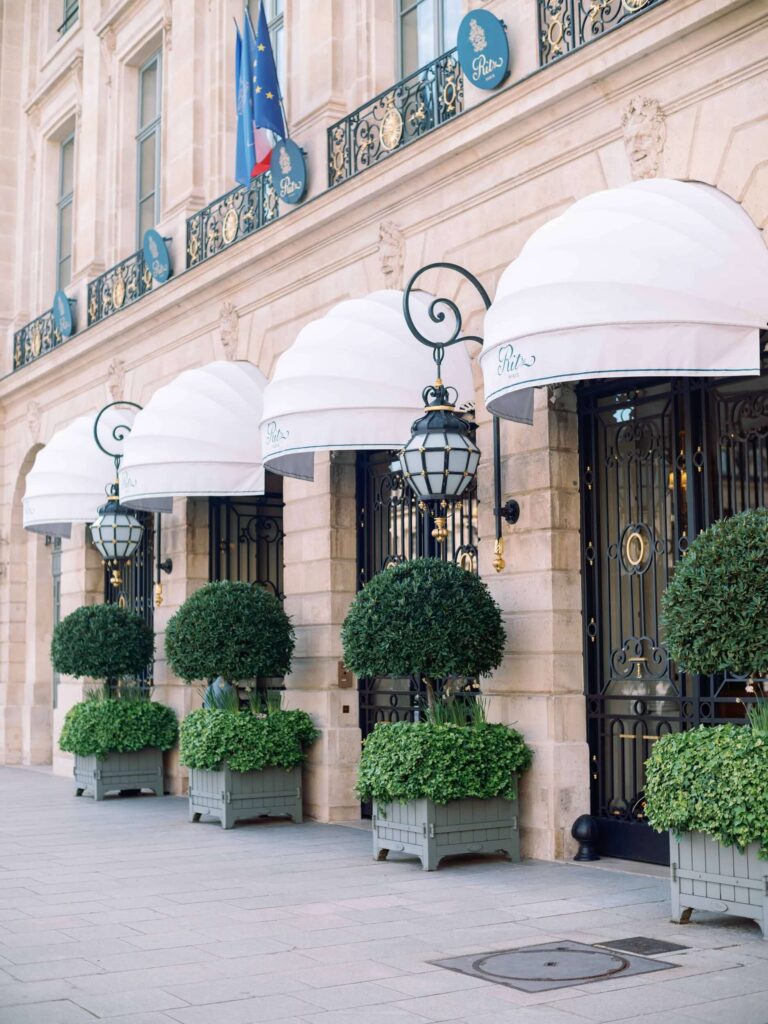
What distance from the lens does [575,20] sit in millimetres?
10531

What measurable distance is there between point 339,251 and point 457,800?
607cm

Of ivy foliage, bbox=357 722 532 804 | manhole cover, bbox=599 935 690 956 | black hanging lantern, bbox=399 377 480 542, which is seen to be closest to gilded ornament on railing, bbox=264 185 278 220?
black hanging lantern, bbox=399 377 480 542

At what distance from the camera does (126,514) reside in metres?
16.4

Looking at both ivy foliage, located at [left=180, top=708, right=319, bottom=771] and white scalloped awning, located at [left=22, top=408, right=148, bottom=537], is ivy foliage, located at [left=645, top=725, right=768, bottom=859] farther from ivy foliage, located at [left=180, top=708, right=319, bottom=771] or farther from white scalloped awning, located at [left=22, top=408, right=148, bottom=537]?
white scalloped awning, located at [left=22, top=408, right=148, bottom=537]

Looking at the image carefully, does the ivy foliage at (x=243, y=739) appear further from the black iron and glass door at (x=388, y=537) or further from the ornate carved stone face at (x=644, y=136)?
the ornate carved stone face at (x=644, y=136)

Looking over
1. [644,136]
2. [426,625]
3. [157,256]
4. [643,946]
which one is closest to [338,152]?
[157,256]

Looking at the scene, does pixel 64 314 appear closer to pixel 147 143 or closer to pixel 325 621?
pixel 147 143

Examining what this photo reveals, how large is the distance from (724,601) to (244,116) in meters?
9.05

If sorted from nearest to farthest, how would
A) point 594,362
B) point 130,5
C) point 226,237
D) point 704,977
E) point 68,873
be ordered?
point 704,977, point 594,362, point 68,873, point 226,237, point 130,5

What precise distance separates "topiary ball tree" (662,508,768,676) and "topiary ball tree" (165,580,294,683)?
5928 mm

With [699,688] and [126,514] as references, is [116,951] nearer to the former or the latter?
[699,688]

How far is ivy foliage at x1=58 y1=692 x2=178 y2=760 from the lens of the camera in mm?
15359

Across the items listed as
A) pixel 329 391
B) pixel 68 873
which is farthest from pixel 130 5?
pixel 68 873

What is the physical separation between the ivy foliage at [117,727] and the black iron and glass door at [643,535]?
266 inches
